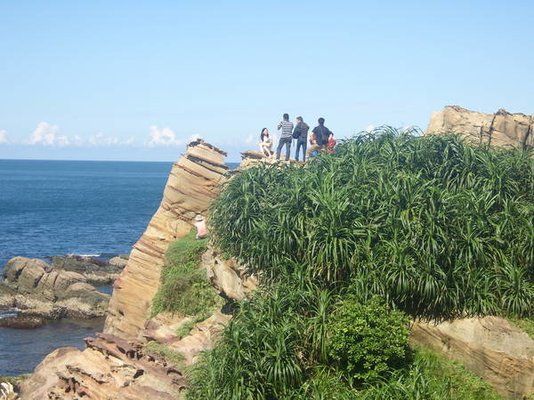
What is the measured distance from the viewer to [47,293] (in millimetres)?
39031

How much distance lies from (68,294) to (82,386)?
71.9ft

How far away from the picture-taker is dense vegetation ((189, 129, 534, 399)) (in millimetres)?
14664

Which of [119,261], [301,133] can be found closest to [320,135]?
Result: [301,133]

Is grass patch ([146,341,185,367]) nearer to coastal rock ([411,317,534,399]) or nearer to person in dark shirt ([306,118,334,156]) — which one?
coastal rock ([411,317,534,399])

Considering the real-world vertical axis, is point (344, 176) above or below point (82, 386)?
above

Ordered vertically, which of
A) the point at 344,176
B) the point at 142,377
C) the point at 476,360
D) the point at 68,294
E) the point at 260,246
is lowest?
the point at 68,294

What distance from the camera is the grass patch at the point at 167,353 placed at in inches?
726

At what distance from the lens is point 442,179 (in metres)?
17.5

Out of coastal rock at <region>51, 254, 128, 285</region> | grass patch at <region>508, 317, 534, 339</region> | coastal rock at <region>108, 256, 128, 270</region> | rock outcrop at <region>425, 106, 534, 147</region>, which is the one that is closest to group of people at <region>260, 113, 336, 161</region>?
rock outcrop at <region>425, 106, 534, 147</region>

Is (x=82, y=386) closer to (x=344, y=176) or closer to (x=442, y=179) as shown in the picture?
(x=344, y=176)

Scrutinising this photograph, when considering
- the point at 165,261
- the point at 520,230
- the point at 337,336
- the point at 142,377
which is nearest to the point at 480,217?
the point at 520,230

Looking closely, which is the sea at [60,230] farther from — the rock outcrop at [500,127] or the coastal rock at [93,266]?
the rock outcrop at [500,127]

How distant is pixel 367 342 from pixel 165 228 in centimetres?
1272

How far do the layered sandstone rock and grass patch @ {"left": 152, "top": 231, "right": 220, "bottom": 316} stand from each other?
1.10 meters
